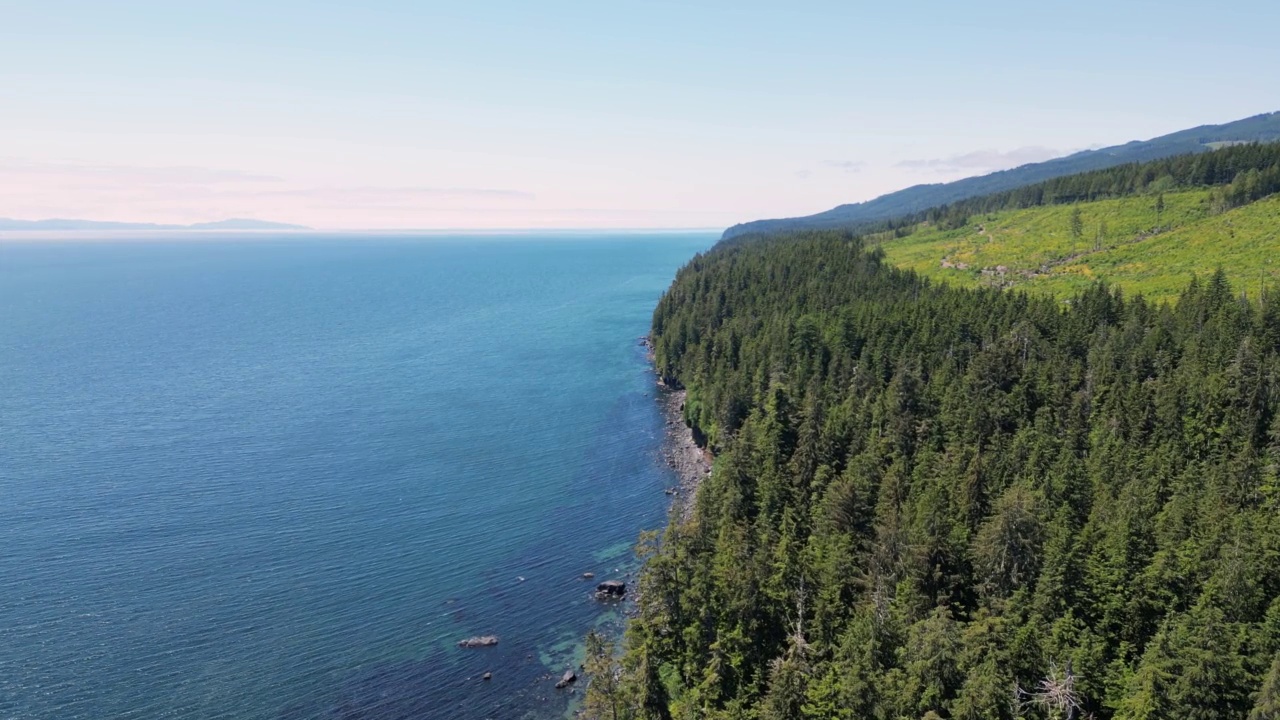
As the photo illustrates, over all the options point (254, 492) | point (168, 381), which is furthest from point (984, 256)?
point (168, 381)

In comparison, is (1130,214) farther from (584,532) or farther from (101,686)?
(101,686)

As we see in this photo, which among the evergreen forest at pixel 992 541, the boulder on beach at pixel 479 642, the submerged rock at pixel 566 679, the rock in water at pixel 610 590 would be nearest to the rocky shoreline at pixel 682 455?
the evergreen forest at pixel 992 541

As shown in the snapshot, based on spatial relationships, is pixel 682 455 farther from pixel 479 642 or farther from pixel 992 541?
pixel 992 541

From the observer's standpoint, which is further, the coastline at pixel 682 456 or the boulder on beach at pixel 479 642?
the coastline at pixel 682 456

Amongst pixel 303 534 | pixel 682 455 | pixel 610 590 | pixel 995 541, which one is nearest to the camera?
pixel 995 541

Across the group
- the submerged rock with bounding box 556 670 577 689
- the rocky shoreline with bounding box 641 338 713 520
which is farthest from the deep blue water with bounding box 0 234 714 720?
the rocky shoreline with bounding box 641 338 713 520

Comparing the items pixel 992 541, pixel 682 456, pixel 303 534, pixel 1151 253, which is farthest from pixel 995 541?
pixel 1151 253

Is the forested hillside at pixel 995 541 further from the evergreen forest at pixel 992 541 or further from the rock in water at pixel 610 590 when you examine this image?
the rock in water at pixel 610 590
